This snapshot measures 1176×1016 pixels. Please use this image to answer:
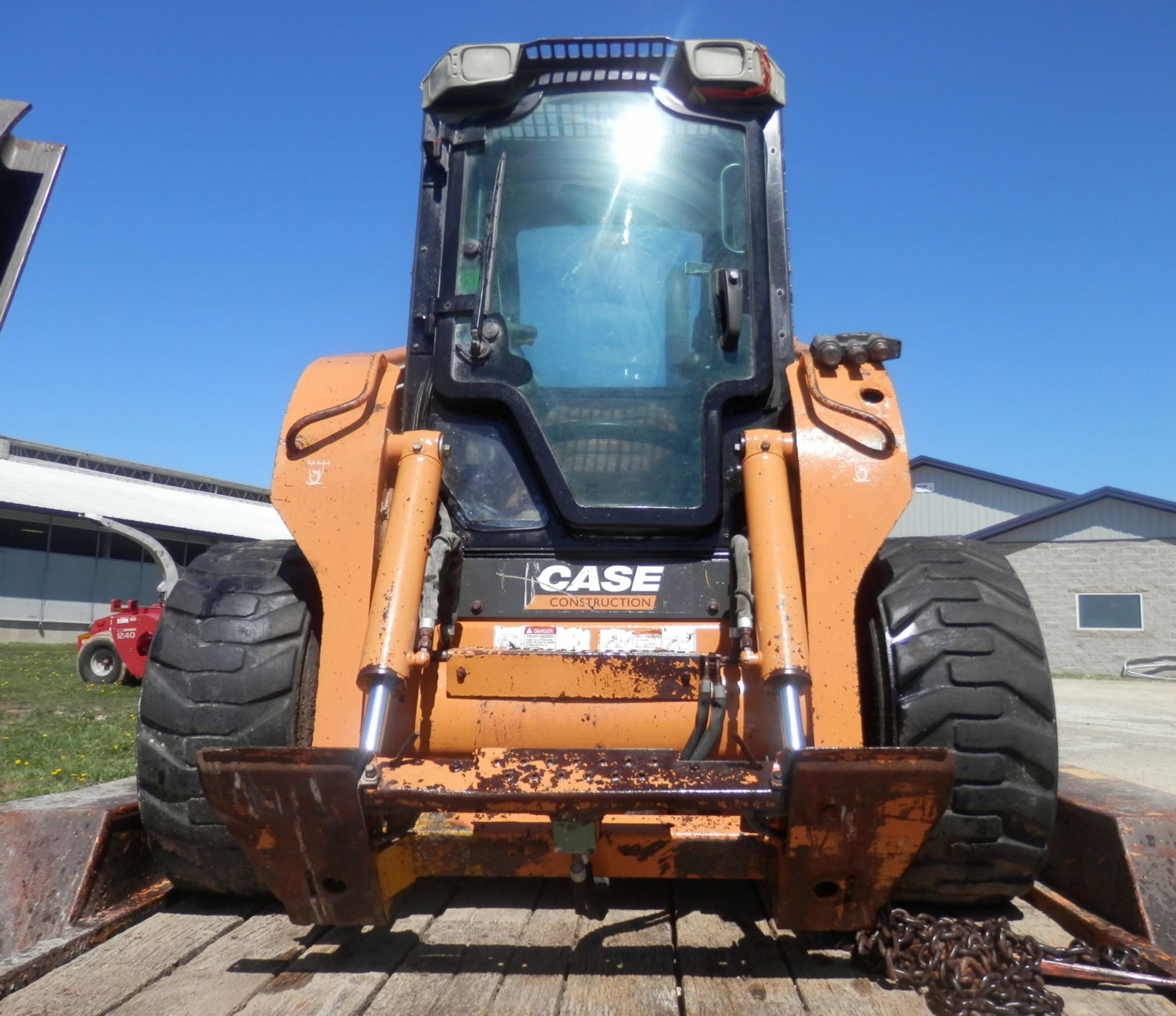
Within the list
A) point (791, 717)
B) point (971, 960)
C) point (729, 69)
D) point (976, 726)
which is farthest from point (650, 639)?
point (729, 69)

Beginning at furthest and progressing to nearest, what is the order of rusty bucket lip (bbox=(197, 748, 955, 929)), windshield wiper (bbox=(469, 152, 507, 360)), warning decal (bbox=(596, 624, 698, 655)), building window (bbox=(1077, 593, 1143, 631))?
building window (bbox=(1077, 593, 1143, 631)), windshield wiper (bbox=(469, 152, 507, 360)), warning decal (bbox=(596, 624, 698, 655)), rusty bucket lip (bbox=(197, 748, 955, 929))

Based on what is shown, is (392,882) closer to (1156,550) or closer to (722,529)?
(722,529)

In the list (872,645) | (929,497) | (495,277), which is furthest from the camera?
(929,497)

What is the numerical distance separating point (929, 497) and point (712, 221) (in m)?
25.9

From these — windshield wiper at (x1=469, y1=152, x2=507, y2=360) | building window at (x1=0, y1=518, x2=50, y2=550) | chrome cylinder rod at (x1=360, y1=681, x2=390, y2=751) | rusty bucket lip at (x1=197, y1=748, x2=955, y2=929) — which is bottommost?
rusty bucket lip at (x1=197, y1=748, x2=955, y2=929)

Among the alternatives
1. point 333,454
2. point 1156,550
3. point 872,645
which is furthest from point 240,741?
point 1156,550

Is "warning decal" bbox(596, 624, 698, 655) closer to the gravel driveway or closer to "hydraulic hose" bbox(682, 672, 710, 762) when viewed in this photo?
"hydraulic hose" bbox(682, 672, 710, 762)

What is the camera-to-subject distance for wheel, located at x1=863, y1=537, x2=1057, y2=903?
271 cm

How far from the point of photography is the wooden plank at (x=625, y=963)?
2.33 m

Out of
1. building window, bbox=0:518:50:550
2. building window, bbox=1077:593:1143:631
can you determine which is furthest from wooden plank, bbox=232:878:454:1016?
building window, bbox=0:518:50:550

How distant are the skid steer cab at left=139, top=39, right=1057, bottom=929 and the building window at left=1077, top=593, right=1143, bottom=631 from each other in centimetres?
2045

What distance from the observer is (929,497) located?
2800cm

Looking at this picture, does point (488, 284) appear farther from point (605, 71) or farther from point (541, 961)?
point (541, 961)

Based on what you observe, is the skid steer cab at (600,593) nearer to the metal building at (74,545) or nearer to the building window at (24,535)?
the metal building at (74,545)
